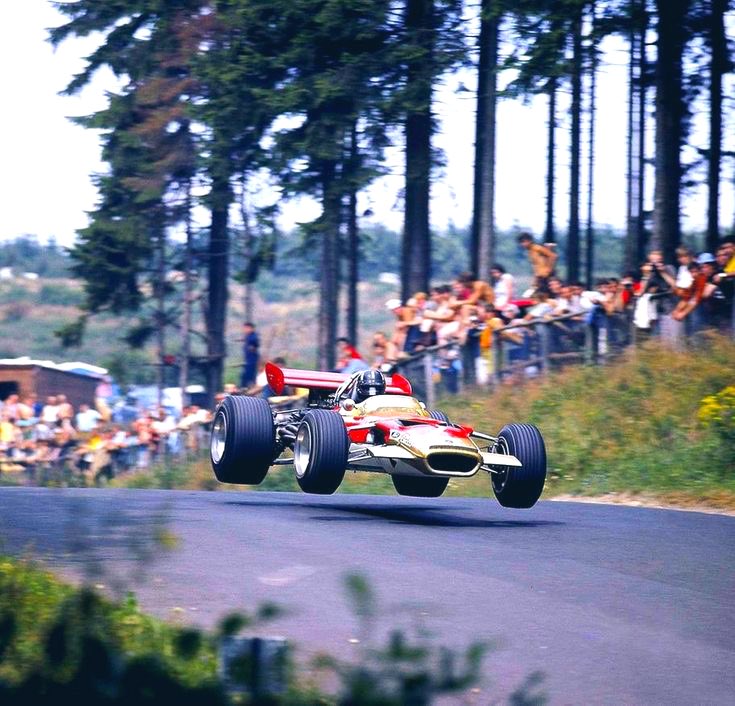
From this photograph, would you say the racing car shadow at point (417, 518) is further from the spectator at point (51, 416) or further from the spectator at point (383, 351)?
the spectator at point (51, 416)

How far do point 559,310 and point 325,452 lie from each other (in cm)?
1097

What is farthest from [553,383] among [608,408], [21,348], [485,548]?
[21,348]

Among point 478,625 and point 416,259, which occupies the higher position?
point 416,259

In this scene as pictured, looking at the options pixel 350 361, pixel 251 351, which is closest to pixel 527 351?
pixel 350 361

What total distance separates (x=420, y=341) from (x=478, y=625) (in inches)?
663

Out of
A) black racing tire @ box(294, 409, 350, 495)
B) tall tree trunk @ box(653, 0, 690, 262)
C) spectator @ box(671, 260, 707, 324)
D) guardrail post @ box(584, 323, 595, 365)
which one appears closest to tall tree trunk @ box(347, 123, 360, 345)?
tall tree trunk @ box(653, 0, 690, 262)

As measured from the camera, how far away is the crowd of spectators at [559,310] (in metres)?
20.7

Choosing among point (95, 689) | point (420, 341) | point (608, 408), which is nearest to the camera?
point (95, 689)

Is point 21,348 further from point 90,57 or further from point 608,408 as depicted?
point 608,408

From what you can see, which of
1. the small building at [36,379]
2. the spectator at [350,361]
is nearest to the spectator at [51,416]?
the small building at [36,379]

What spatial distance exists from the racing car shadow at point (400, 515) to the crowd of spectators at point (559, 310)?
5.53 meters

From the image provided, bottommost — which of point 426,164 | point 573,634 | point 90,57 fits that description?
point 573,634

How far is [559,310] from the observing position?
23.5 m

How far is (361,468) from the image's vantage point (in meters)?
14.1
